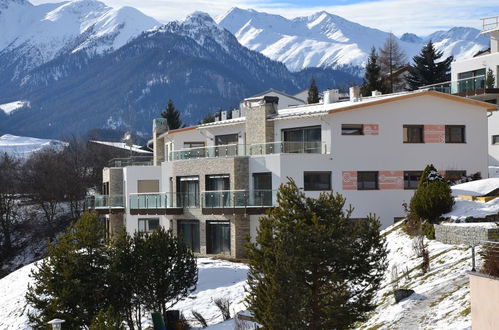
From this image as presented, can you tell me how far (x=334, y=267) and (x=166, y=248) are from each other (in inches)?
447

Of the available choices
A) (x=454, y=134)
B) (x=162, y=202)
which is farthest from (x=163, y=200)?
(x=454, y=134)

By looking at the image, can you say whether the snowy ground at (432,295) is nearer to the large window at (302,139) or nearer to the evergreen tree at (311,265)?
the evergreen tree at (311,265)

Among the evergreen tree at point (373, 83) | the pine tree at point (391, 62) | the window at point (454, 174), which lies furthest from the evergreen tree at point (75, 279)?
the pine tree at point (391, 62)

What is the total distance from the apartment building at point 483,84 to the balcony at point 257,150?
11678 millimetres

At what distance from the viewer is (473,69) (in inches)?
2589

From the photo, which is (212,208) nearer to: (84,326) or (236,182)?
(236,182)

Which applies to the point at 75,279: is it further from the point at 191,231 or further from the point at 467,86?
the point at 467,86

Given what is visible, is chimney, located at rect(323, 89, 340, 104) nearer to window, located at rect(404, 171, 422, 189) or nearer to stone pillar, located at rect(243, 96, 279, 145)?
stone pillar, located at rect(243, 96, 279, 145)

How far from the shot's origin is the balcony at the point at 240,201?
45594 mm

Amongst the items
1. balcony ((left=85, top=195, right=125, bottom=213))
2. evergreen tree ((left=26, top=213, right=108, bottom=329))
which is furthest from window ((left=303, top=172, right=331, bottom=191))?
balcony ((left=85, top=195, right=125, bottom=213))

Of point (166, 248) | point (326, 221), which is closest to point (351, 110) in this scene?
point (166, 248)

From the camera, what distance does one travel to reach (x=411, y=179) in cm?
4709

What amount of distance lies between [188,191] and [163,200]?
1637mm

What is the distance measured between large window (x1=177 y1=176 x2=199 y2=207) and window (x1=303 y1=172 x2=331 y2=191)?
6795mm
